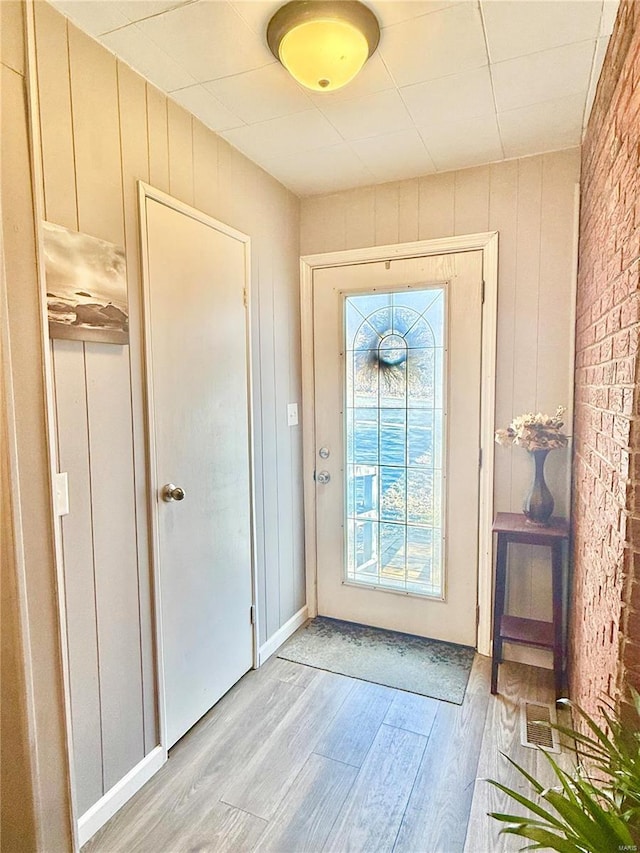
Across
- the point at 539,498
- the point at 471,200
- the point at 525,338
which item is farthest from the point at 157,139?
the point at 539,498

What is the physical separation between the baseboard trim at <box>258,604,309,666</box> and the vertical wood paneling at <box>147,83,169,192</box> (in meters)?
2.13

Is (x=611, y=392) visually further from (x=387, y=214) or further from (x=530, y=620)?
(x=387, y=214)

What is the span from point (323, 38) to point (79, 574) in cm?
170

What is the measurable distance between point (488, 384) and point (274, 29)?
1.66 metres

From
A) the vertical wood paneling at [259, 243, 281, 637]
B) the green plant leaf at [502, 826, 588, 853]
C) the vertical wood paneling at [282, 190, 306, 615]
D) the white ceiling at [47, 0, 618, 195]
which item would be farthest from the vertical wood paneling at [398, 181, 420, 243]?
the green plant leaf at [502, 826, 588, 853]

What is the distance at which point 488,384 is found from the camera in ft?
7.69

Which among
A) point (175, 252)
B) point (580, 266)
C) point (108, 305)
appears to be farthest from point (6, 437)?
point (580, 266)

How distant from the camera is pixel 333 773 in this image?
1720 millimetres

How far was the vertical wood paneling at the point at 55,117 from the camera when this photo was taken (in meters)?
1.31

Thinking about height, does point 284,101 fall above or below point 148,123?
above

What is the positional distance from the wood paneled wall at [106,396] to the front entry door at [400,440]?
96 cm

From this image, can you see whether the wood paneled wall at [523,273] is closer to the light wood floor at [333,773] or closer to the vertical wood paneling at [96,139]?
the light wood floor at [333,773]

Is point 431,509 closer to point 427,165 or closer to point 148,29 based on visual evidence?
point 427,165

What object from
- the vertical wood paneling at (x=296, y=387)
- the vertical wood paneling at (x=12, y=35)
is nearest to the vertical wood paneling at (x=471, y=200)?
the vertical wood paneling at (x=296, y=387)
